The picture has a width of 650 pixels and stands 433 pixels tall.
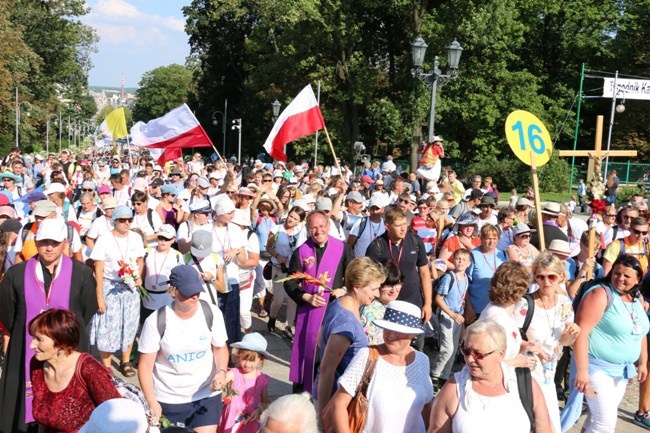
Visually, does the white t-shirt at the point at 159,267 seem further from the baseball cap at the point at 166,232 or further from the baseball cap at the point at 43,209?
the baseball cap at the point at 43,209

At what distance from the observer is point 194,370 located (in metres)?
4.50

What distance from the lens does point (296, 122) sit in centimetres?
1270

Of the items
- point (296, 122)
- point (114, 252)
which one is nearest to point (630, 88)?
point (296, 122)

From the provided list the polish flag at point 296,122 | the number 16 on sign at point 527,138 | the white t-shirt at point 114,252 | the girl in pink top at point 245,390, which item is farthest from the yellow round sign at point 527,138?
the polish flag at point 296,122

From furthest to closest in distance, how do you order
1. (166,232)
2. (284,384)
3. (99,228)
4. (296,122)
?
(296,122) < (99,228) < (284,384) < (166,232)

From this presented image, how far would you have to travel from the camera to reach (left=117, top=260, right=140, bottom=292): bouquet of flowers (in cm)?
679

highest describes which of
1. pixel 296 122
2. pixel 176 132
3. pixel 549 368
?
pixel 296 122

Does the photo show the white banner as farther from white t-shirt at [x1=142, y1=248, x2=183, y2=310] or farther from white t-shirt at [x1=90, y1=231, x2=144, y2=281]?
white t-shirt at [x1=90, y1=231, x2=144, y2=281]

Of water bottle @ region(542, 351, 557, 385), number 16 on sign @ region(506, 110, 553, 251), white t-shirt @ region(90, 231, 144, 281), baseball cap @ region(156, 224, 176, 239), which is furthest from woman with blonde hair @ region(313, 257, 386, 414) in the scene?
number 16 on sign @ region(506, 110, 553, 251)

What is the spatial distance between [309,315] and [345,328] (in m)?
1.56

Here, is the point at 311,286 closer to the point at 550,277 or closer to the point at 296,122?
the point at 550,277

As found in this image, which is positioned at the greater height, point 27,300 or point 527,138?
point 527,138

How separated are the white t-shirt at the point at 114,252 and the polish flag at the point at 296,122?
5.80 m

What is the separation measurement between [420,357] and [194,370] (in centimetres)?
155
